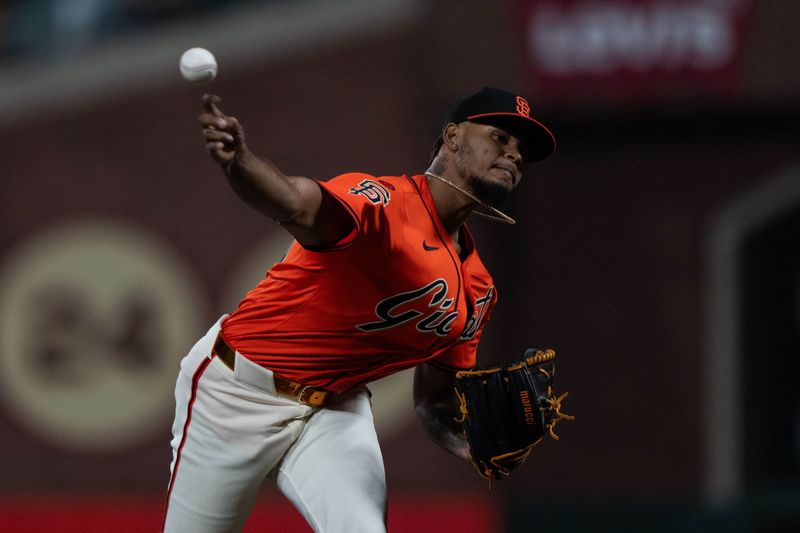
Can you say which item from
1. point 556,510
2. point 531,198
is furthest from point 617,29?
point 556,510

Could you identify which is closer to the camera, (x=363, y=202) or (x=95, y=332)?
(x=363, y=202)

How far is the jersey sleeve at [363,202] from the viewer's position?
305 cm

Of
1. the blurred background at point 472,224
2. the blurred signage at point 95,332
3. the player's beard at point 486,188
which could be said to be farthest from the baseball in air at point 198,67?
the blurred signage at point 95,332

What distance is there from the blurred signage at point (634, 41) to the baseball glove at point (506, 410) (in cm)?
415

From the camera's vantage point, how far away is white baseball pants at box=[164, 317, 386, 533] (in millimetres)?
3459

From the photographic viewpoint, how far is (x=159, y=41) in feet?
27.2

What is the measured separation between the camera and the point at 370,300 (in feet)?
11.0

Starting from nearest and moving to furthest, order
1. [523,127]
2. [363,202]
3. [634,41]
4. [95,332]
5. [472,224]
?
[363,202], [523,127], [634,41], [472,224], [95,332]

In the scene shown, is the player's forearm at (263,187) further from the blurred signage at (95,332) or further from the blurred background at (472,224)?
the blurred signage at (95,332)

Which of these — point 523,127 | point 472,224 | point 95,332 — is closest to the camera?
point 523,127

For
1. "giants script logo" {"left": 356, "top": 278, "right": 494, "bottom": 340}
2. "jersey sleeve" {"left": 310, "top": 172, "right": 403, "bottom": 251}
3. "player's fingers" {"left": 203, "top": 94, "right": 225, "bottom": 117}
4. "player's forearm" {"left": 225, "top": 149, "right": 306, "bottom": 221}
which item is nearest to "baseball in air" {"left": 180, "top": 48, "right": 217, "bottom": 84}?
"player's fingers" {"left": 203, "top": 94, "right": 225, "bottom": 117}

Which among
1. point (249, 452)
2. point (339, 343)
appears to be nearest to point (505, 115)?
point (339, 343)

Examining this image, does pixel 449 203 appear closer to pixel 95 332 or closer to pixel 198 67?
pixel 198 67

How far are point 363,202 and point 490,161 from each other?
58 cm
